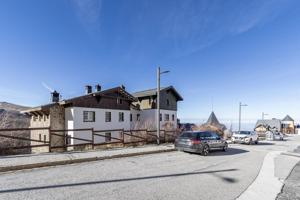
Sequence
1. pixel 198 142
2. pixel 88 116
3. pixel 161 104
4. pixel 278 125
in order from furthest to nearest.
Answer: pixel 278 125
pixel 161 104
pixel 88 116
pixel 198 142

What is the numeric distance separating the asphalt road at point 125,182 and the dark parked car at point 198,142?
161 inches

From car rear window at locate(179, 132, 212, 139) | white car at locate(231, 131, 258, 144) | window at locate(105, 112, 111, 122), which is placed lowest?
white car at locate(231, 131, 258, 144)

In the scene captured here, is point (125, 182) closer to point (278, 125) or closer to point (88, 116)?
point (88, 116)

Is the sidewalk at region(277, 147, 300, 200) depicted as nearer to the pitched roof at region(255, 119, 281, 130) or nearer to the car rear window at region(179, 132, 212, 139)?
the car rear window at region(179, 132, 212, 139)

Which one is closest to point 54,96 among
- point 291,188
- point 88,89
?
point 88,89

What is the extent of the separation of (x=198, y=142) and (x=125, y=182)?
7.83 m

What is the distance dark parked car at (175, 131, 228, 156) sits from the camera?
1352 cm

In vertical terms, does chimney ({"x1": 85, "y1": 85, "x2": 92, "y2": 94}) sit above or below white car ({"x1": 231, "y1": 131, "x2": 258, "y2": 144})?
above

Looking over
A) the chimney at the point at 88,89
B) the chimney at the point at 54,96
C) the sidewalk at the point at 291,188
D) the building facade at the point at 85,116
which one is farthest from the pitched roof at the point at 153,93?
the sidewalk at the point at 291,188

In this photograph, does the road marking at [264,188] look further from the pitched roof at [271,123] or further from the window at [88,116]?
the pitched roof at [271,123]

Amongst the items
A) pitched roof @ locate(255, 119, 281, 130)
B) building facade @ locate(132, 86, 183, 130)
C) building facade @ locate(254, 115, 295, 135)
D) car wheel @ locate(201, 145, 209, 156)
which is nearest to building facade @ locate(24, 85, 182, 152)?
building facade @ locate(132, 86, 183, 130)

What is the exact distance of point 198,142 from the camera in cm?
1355

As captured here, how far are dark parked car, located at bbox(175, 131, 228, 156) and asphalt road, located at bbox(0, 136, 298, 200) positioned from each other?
4.09 meters

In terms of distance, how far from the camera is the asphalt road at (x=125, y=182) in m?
5.66
